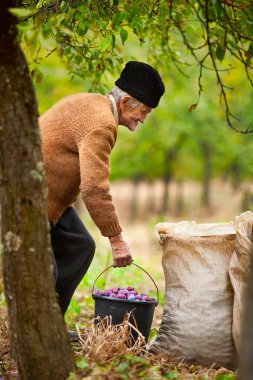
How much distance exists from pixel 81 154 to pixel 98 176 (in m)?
0.18

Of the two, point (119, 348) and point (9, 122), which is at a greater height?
point (9, 122)

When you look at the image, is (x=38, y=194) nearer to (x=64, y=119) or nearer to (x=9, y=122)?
(x=9, y=122)

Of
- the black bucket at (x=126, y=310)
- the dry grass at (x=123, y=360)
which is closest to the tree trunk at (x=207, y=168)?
the black bucket at (x=126, y=310)

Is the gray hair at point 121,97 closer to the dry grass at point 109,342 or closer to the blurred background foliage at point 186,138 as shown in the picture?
the dry grass at point 109,342

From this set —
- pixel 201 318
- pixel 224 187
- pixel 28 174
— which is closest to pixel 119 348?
pixel 201 318

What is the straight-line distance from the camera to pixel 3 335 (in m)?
4.43

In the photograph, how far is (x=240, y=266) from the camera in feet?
13.3

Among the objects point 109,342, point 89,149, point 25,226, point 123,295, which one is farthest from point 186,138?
point 25,226

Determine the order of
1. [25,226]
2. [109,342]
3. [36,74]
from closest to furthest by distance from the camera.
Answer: [25,226] < [109,342] < [36,74]

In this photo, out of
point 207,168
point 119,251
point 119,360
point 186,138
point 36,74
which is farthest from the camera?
point 207,168

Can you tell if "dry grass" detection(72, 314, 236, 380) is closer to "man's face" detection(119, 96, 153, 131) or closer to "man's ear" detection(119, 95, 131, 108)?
"man's face" detection(119, 96, 153, 131)

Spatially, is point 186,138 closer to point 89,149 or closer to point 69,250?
point 69,250

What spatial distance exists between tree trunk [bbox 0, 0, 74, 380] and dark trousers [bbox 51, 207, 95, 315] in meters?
1.29

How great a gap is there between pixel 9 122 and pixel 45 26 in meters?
0.90
